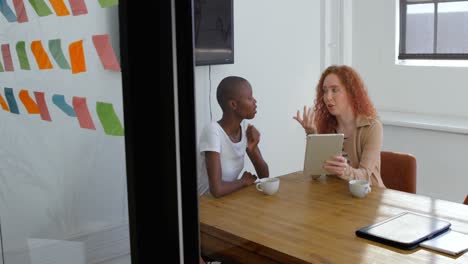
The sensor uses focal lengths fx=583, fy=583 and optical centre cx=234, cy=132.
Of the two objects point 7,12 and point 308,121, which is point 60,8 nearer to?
point 7,12

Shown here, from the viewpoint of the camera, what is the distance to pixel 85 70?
0.41m

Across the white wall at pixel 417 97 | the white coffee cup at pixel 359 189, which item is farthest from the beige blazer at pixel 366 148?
the white wall at pixel 417 97

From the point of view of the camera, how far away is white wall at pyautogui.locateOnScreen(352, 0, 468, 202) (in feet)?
7.76

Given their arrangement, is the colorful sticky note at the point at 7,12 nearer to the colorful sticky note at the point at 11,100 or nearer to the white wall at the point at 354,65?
the colorful sticky note at the point at 11,100

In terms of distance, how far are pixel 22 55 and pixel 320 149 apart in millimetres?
1018

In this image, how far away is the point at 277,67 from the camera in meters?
2.42

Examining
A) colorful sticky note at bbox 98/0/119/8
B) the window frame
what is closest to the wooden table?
colorful sticky note at bbox 98/0/119/8

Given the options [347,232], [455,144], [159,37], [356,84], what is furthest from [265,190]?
[455,144]

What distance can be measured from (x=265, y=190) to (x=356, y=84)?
16.8 inches

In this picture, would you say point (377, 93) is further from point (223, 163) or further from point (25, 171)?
point (25, 171)

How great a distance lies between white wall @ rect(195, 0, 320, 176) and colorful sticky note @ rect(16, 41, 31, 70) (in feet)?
5.45

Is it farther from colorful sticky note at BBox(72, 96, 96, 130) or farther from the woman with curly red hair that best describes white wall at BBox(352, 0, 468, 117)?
colorful sticky note at BBox(72, 96, 96, 130)

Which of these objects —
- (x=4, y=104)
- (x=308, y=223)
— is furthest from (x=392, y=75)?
(x=4, y=104)

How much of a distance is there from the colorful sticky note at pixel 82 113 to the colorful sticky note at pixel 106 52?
0.04 meters
